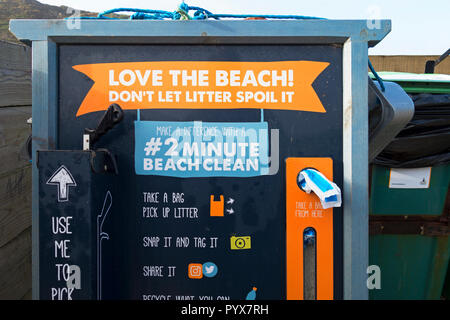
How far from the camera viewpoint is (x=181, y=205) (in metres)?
1.49

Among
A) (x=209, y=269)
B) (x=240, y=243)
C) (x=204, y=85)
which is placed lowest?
(x=209, y=269)

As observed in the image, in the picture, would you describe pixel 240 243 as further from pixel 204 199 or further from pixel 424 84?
pixel 424 84

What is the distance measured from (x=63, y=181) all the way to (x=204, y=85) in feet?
2.20

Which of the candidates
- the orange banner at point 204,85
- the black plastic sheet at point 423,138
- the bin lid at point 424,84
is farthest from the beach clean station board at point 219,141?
the bin lid at point 424,84

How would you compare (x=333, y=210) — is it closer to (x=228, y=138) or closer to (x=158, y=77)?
(x=228, y=138)

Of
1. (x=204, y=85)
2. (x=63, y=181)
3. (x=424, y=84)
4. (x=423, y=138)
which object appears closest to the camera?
(x=63, y=181)

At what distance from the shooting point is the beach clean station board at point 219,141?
1.44m

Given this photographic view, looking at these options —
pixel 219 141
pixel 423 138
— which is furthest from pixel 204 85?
pixel 423 138

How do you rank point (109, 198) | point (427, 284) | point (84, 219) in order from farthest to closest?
1. point (427, 284)
2. point (109, 198)
3. point (84, 219)

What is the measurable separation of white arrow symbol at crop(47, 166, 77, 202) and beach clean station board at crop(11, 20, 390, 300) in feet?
0.58

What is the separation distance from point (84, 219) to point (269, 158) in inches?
30.3

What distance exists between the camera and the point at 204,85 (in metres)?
1.47

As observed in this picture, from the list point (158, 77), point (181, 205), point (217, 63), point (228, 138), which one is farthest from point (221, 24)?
point (181, 205)
